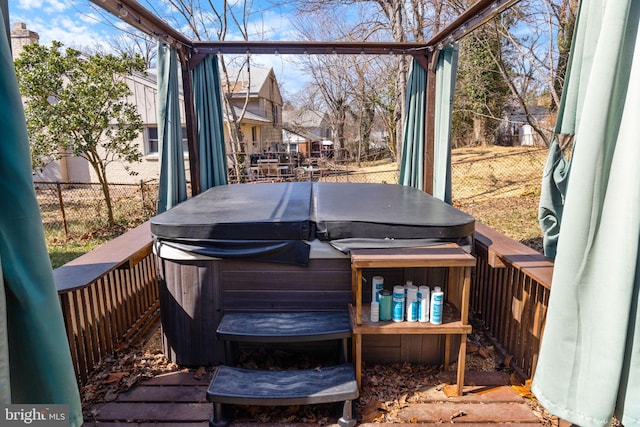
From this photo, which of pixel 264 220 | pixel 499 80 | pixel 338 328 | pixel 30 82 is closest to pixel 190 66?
pixel 264 220

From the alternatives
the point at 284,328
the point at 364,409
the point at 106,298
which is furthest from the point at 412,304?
the point at 106,298

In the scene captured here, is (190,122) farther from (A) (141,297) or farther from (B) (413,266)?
(B) (413,266)

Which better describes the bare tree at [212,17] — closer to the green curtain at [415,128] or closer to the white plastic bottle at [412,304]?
the green curtain at [415,128]

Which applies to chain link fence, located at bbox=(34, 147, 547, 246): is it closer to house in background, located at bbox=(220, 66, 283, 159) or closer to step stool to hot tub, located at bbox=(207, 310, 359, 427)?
house in background, located at bbox=(220, 66, 283, 159)

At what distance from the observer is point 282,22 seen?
10000 millimetres

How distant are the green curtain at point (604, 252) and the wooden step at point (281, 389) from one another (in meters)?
1.04

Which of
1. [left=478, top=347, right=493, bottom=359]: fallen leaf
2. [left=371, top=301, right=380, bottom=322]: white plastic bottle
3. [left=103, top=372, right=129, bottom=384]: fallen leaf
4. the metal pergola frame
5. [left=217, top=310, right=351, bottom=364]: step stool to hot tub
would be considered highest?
the metal pergola frame

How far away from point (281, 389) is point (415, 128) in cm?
316

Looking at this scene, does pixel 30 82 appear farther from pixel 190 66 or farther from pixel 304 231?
pixel 304 231

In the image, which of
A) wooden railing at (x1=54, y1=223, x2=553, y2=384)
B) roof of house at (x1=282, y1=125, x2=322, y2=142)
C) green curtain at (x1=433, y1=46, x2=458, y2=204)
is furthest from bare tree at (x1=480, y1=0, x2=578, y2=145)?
roof of house at (x1=282, y1=125, x2=322, y2=142)

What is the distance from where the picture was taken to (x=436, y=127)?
3.87m

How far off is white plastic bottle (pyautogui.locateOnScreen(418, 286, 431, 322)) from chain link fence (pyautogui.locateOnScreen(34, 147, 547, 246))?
446cm

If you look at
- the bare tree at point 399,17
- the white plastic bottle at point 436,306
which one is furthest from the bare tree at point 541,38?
the white plastic bottle at point 436,306

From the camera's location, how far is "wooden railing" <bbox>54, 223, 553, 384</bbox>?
2.25 meters
